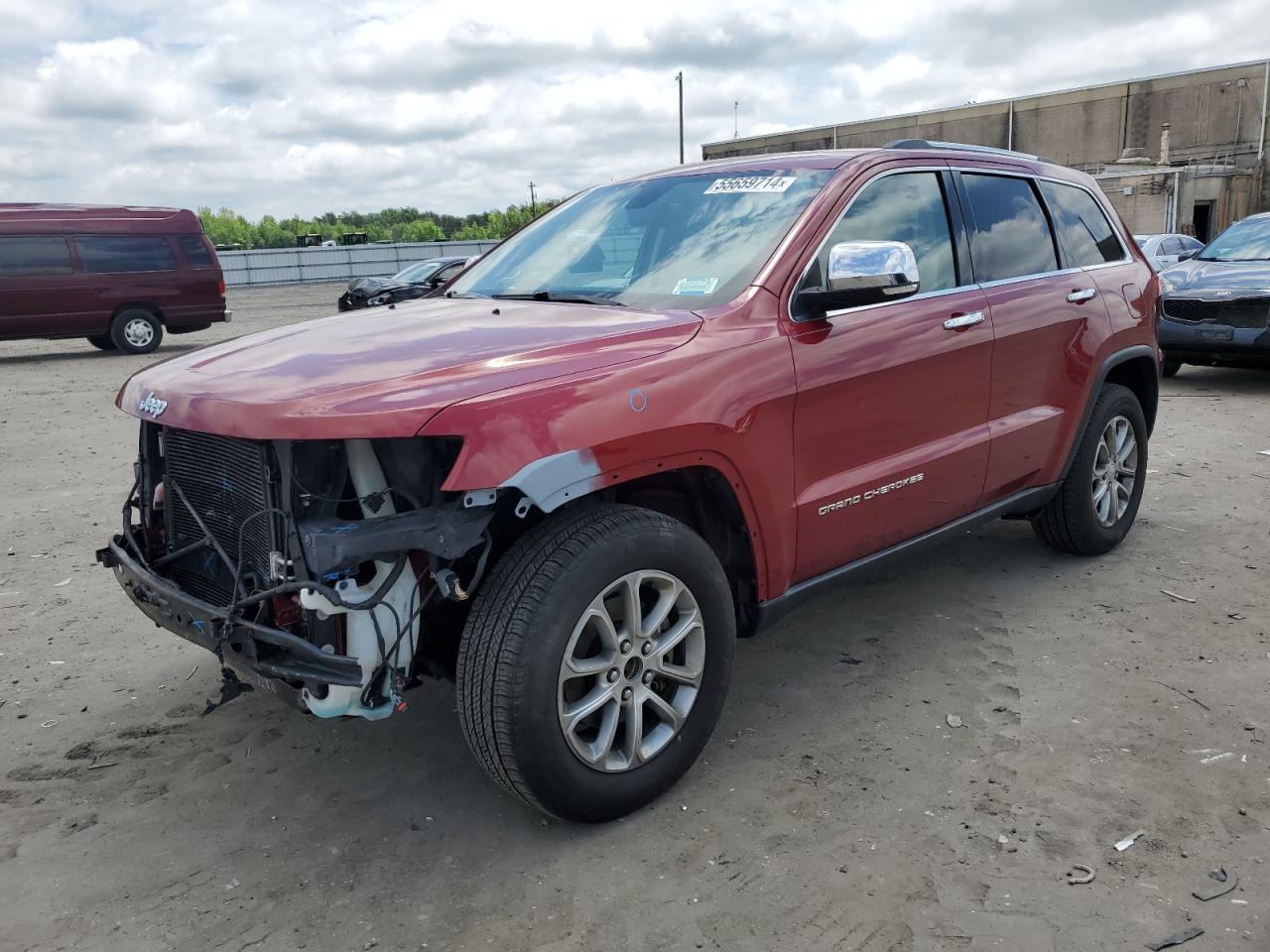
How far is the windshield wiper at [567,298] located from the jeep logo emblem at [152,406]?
129 cm

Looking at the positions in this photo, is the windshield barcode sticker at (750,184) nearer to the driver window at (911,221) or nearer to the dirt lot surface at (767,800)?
the driver window at (911,221)

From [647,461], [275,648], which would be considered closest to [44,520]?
[275,648]

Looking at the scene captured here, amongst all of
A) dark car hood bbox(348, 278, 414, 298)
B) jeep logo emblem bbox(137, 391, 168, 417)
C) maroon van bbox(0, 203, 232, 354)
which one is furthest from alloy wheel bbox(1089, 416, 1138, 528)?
dark car hood bbox(348, 278, 414, 298)

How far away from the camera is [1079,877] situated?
268 centimetres

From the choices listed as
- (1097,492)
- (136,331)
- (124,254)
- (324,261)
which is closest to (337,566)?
(1097,492)

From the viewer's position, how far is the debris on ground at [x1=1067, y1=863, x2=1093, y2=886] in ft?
8.72

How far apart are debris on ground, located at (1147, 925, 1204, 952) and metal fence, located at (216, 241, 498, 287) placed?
132 feet

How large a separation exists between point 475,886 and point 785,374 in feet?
5.62

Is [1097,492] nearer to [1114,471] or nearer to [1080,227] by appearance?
[1114,471]

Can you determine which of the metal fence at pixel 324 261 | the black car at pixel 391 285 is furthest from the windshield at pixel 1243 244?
the metal fence at pixel 324 261

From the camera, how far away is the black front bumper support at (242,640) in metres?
2.60

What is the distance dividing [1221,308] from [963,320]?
24.0 feet

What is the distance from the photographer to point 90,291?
1574cm

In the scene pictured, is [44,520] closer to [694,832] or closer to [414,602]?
[414,602]
